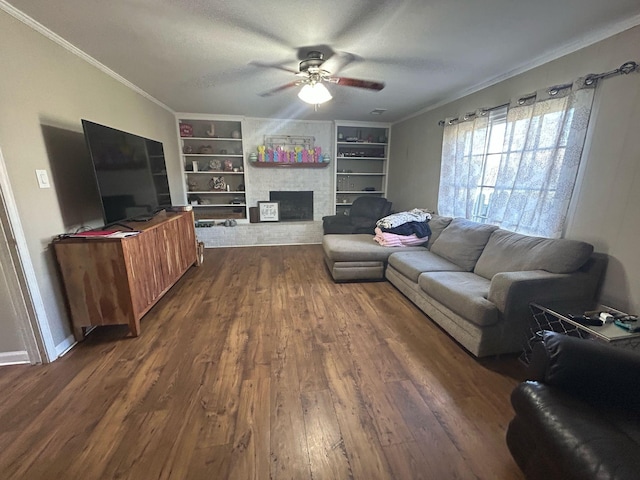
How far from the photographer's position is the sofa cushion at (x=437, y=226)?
3377 millimetres

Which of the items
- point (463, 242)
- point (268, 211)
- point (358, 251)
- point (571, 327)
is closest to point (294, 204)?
point (268, 211)

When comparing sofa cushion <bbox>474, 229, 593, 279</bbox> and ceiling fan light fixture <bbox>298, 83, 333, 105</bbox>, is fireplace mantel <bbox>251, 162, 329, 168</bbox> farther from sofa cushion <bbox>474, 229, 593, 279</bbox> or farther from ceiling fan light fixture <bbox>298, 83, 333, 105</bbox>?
sofa cushion <bbox>474, 229, 593, 279</bbox>

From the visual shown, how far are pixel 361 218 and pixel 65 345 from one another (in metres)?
4.04

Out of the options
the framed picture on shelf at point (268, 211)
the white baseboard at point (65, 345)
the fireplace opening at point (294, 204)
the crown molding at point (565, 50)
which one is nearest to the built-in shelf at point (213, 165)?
the framed picture on shelf at point (268, 211)

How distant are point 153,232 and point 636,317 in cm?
371

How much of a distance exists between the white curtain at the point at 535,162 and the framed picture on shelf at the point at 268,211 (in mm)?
3345

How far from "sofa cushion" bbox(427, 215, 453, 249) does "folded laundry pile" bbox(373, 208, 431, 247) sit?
5 cm

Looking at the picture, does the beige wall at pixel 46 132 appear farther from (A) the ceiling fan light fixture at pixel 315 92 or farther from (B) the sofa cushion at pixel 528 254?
(B) the sofa cushion at pixel 528 254

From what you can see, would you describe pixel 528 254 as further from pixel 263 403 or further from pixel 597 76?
pixel 263 403

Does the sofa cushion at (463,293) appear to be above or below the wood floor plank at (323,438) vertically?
above

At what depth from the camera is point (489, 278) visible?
244 centimetres

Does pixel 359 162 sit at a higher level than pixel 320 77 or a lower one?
lower

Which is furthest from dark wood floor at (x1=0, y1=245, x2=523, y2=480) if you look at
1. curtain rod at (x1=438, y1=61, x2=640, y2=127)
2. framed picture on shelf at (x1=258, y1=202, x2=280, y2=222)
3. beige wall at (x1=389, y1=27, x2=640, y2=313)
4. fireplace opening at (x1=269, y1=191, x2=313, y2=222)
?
fireplace opening at (x1=269, y1=191, x2=313, y2=222)

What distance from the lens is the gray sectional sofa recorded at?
1864 millimetres
